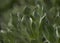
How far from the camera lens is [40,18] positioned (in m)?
0.64

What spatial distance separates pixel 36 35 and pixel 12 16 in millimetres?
131

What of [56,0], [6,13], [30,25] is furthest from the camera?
[6,13]

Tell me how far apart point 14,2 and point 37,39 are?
0.71 m

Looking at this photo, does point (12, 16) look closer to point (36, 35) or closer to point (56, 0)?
point (36, 35)

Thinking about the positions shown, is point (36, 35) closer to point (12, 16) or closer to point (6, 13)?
point (12, 16)

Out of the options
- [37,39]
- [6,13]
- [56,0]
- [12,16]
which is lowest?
[37,39]

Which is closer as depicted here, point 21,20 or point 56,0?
point 21,20

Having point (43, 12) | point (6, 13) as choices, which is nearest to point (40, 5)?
point (43, 12)

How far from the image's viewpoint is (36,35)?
64 cm

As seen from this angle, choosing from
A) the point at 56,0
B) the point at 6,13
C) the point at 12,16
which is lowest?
the point at 12,16

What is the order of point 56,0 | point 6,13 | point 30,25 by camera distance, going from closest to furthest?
1. point 30,25
2. point 56,0
3. point 6,13

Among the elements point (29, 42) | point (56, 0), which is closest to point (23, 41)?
point (29, 42)

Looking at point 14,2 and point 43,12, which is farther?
point 14,2

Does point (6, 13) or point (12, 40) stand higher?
point (6, 13)
